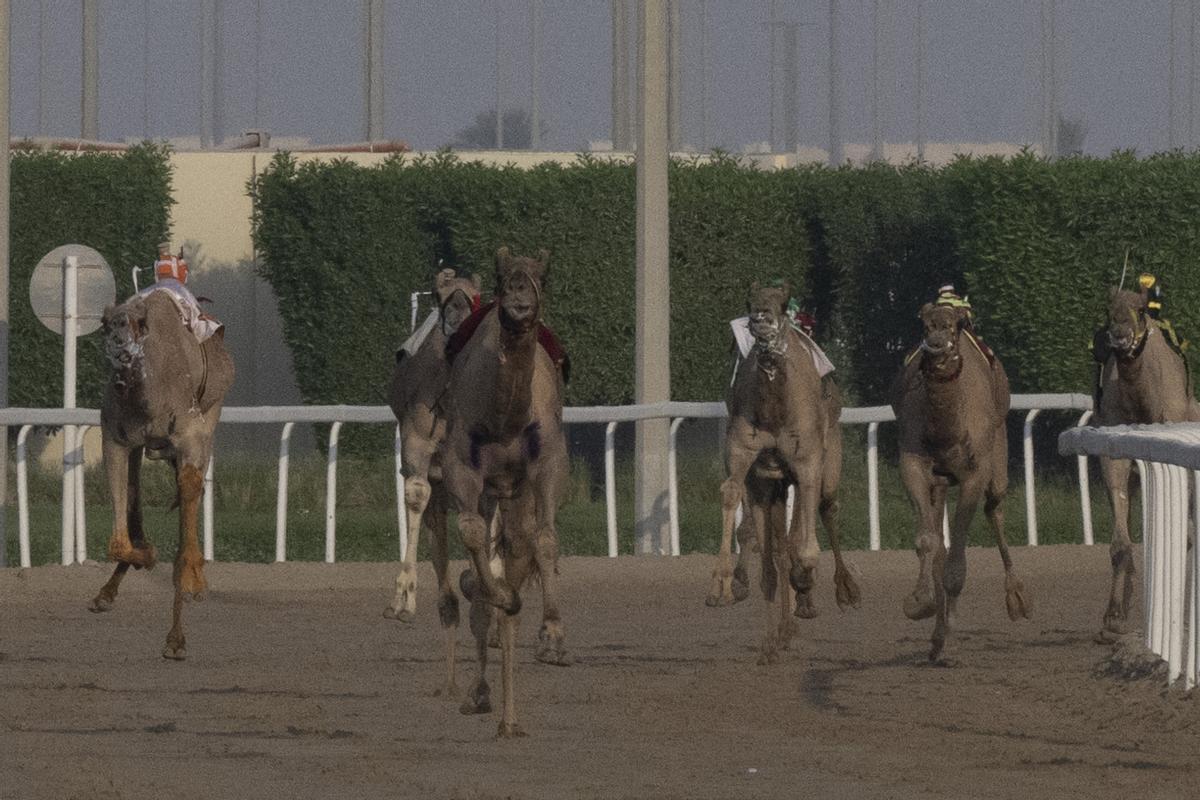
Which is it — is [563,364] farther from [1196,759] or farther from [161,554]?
[161,554]

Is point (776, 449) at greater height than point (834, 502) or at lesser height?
greater

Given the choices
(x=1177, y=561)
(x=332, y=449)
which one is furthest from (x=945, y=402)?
(x=332, y=449)

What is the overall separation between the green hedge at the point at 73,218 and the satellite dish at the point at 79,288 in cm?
670

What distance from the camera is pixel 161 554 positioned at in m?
18.1

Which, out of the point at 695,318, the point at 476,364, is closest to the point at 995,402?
the point at 476,364

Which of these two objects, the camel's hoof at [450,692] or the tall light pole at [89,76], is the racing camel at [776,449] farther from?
the tall light pole at [89,76]

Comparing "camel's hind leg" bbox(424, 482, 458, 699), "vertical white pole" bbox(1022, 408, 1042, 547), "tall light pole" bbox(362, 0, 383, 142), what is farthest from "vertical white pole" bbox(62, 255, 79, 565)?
"tall light pole" bbox(362, 0, 383, 142)

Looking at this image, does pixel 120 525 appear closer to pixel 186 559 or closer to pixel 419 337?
pixel 186 559

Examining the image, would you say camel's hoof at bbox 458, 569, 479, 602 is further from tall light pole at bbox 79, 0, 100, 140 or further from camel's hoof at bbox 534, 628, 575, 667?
tall light pole at bbox 79, 0, 100, 140

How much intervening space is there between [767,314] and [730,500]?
870mm

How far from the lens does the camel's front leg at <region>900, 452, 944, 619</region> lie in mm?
11344

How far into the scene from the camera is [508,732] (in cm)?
891

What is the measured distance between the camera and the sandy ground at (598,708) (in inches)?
310

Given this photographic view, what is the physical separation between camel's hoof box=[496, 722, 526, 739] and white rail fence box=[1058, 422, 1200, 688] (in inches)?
94.1
